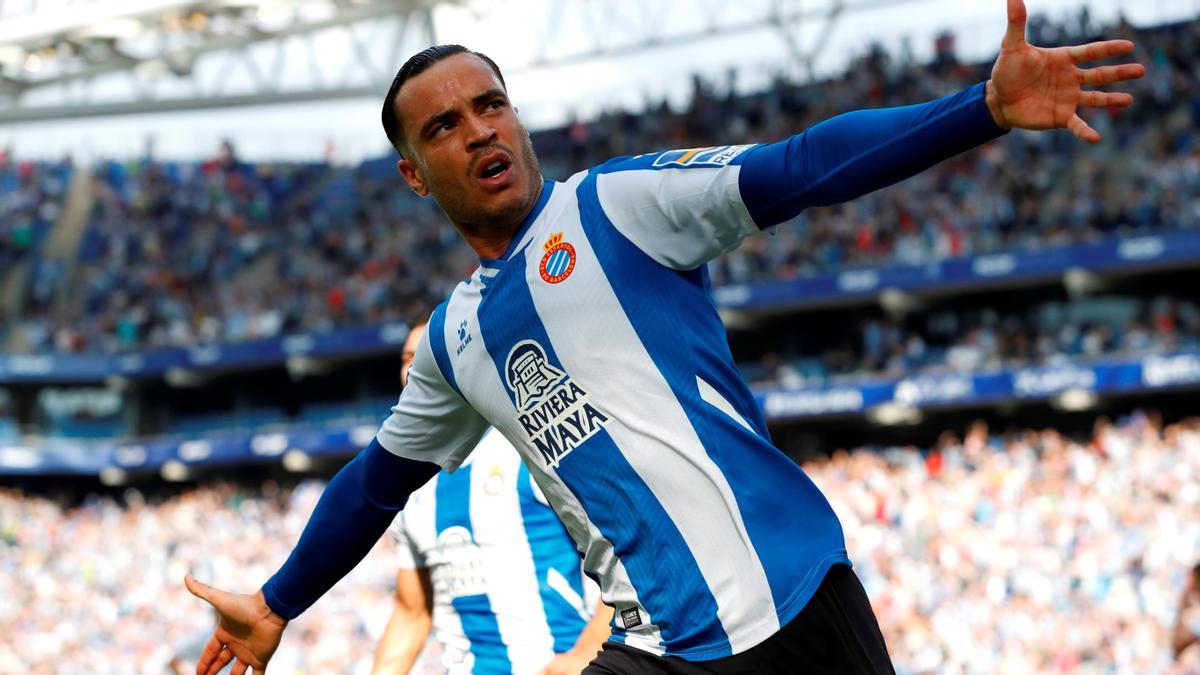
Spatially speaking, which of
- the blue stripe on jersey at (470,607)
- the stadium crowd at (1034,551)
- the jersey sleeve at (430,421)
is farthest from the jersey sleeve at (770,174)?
the stadium crowd at (1034,551)

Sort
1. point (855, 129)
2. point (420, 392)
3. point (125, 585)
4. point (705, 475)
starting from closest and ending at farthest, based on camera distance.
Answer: point (855, 129)
point (705, 475)
point (420, 392)
point (125, 585)

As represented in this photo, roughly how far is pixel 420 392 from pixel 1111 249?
2165 cm

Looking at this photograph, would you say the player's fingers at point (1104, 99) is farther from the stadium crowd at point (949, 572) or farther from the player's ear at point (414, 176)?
the stadium crowd at point (949, 572)

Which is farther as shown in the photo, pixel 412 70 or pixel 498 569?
pixel 498 569

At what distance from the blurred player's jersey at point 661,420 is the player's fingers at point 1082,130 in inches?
25.8

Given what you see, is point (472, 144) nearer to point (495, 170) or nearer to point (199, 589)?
point (495, 170)

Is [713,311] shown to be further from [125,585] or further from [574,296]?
[125,585]

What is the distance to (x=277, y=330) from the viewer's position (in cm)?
3359

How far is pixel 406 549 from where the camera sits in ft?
18.2

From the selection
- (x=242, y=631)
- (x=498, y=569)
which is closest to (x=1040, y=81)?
(x=242, y=631)

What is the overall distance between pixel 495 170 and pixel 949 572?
1352cm

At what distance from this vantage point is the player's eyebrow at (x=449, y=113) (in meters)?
3.12

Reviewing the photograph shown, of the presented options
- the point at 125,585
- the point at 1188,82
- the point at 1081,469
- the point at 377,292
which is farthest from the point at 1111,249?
the point at 125,585

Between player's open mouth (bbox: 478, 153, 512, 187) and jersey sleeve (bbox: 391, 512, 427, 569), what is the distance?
2.67 meters
